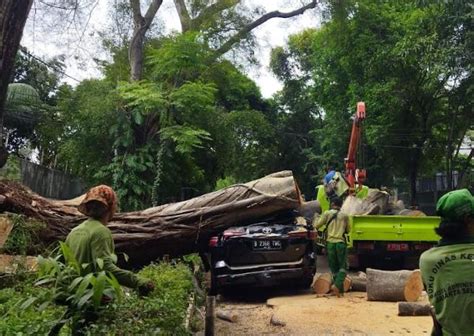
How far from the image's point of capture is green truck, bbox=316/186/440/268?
10.9m

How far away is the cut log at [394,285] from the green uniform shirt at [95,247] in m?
5.76

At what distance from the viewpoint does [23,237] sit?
7137mm

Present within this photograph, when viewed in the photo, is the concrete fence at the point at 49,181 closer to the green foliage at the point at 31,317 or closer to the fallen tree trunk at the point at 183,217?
the fallen tree trunk at the point at 183,217

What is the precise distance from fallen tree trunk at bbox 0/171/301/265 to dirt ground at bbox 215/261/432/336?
1.31 meters

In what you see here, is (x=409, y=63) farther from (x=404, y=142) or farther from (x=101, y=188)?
(x=101, y=188)

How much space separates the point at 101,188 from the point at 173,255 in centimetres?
570

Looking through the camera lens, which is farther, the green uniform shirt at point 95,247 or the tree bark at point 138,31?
the tree bark at point 138,31

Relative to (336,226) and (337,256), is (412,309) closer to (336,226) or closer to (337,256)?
(337,256)

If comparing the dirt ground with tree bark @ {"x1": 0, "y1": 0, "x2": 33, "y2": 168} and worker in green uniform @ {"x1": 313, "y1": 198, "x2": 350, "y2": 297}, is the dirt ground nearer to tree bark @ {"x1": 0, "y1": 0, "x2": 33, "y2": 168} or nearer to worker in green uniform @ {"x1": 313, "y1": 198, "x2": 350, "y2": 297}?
worker in green uniform @ {"x1": 313, "y1": 198, "x2": 350, "y2": 297}

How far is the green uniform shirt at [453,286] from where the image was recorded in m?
2.54

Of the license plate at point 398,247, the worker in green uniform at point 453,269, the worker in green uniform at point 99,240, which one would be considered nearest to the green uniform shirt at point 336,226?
the license plate at point 398,247

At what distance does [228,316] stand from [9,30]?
17.1ft

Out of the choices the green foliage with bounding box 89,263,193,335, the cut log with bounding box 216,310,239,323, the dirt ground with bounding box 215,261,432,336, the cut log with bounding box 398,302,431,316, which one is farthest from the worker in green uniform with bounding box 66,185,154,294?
the cut log with bounding box 398,302,431,316

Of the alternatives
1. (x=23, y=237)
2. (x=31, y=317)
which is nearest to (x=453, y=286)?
(x=31, y=317)
